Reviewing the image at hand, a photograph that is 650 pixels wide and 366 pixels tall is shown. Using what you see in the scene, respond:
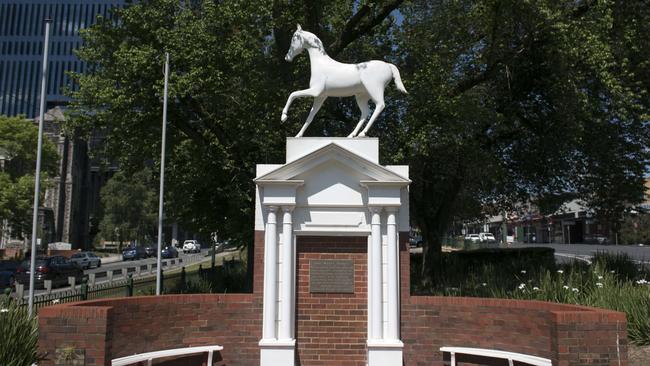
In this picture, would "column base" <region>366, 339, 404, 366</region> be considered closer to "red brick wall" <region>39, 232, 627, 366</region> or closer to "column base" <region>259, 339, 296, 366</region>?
"red brick wall" <region>39, 232, 627, 366</region>

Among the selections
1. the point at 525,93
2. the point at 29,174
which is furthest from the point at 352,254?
the point at 29,174

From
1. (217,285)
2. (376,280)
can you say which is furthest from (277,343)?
(217,285)

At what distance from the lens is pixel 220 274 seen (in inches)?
875

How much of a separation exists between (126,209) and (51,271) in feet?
105

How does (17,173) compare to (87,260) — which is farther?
(17,173)

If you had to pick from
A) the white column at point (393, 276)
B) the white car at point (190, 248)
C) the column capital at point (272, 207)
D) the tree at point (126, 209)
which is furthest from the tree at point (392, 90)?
the white car at point (190, 248)

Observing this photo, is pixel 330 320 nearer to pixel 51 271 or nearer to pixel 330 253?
pixel 330 253

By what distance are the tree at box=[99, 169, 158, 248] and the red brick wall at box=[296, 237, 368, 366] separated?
182 ft

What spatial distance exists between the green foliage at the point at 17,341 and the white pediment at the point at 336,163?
3839 mm

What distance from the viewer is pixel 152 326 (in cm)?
838

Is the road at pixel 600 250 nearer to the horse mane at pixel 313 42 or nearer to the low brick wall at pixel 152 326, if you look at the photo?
the horse mane at pixel 313 42

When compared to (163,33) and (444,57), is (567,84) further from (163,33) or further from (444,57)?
(163,33)

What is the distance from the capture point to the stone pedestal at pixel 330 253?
8672 mm

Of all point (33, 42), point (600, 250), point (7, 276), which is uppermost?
point (33, 42)
